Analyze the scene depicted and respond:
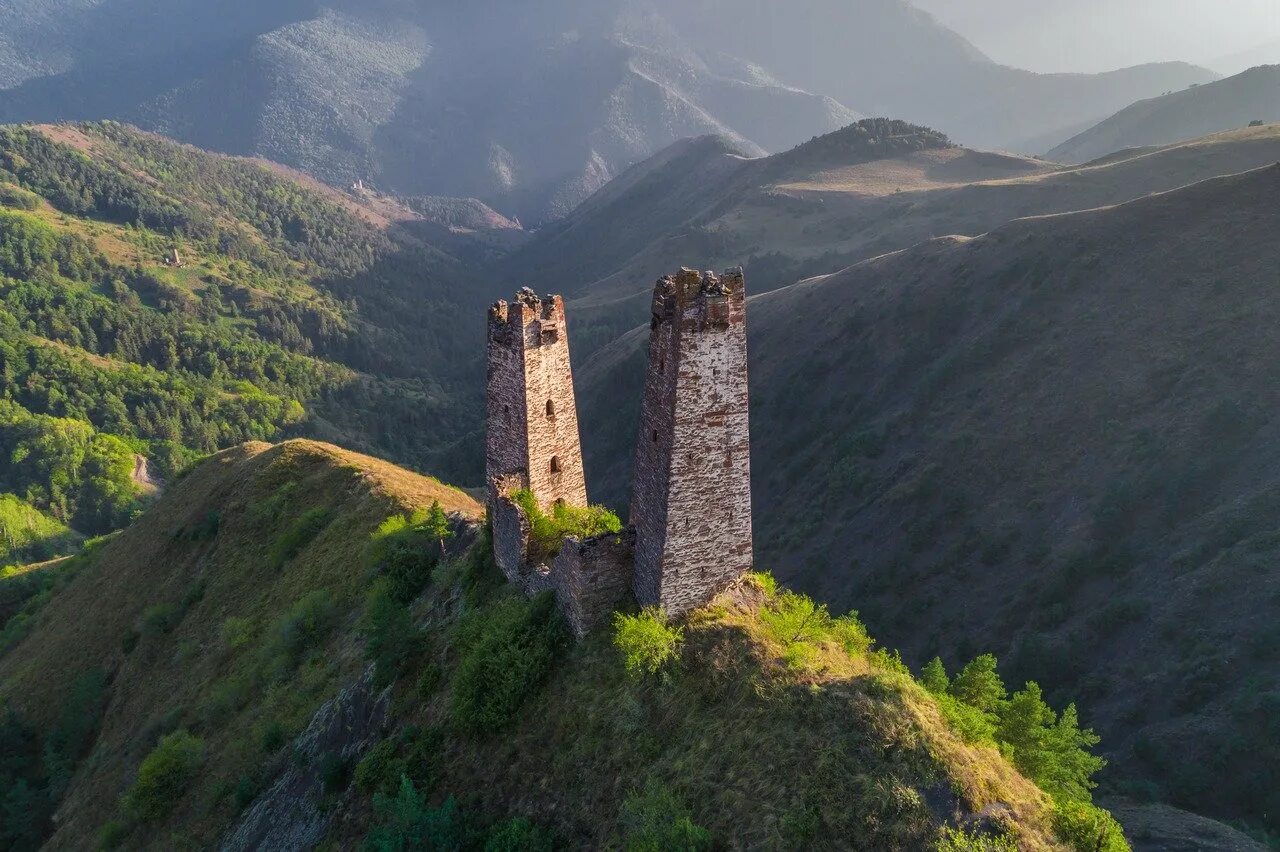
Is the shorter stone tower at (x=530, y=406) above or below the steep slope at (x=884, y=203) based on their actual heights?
below

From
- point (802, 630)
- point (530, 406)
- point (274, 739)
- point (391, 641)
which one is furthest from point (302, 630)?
point (802, 630)

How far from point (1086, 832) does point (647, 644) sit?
8969mm

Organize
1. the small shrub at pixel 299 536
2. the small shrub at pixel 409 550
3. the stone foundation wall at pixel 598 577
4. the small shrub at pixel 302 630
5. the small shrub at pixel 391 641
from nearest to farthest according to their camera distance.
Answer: the stone foundation wall at pixel 598 577 → the small shrub at pixel 391 641 → the small shrub at pixel 409 550 → the small shrub at pixel 302 630 → the small shrub at pixel 299 536

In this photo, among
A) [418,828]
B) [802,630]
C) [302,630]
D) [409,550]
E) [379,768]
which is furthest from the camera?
[302,630]

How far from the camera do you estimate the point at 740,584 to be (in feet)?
58.0

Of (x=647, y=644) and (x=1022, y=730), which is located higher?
(x=647, y=644)

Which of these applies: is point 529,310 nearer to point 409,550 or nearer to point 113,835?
point 409,550

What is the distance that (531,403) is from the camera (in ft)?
73.4

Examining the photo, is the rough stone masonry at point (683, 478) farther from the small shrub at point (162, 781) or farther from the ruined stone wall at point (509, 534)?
the small shrub at point (162, 781)

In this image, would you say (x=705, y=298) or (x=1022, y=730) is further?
(x=1022, y=730)

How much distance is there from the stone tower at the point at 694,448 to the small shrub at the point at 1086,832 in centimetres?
793

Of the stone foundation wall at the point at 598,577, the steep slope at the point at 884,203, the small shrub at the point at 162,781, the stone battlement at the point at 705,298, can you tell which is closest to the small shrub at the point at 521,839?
the stone foundation wall at the point at 598,577

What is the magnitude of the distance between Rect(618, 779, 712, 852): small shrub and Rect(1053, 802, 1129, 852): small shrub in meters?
6.42

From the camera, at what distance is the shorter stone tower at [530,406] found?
22047 millimetres
